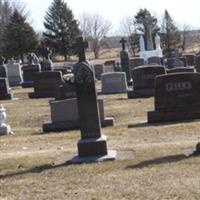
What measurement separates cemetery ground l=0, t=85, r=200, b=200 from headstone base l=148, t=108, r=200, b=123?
278 mm

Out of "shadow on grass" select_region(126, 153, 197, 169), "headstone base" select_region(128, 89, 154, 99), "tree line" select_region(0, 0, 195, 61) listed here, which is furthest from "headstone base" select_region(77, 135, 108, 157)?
"tree line" select_region(0, 0, 195, 61)

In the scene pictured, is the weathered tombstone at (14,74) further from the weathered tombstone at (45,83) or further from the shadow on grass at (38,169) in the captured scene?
the shadow on grass at (38,169)

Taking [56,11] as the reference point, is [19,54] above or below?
below

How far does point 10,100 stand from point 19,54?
49.5 m

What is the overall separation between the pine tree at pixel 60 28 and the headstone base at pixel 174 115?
6853 cm

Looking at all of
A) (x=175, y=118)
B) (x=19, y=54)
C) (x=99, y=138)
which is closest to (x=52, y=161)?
(x=99, y=138)

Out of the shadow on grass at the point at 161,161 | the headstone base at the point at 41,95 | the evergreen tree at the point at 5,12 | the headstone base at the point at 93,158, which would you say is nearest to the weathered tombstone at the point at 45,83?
the headstone base at the point at 41,95

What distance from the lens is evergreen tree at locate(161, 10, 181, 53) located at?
85.0 m

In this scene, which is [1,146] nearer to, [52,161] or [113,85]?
[52,161]

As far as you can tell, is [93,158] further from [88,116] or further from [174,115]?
[174,115]

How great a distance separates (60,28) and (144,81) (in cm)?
6237

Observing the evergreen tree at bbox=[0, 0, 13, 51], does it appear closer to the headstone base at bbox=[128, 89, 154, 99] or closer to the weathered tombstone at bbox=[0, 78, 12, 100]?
the weathered tombstone at bbox=[0, 78, 12, 100]

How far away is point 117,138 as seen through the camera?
39.0ft

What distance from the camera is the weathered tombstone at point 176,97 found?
14422 millimetres
